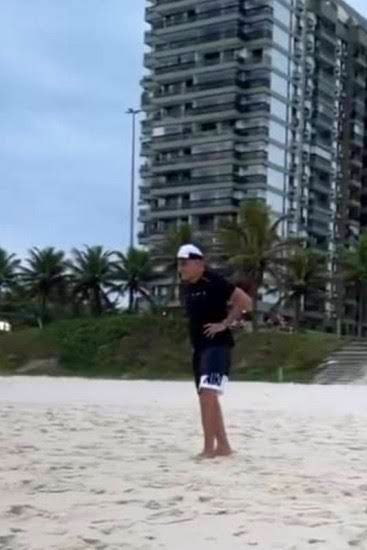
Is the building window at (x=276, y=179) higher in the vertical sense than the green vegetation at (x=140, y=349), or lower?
higher

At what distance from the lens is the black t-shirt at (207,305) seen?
7.65 m

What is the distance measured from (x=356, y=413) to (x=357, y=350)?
34554 millimetres

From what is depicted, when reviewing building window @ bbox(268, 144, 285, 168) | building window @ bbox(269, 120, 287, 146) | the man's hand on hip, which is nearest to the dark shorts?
the man's hand on hip

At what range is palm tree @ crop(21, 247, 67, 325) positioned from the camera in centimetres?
6844

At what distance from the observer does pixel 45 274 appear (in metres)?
68.8

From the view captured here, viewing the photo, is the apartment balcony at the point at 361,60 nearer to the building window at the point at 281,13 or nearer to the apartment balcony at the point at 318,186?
the building window at the point at 281,13

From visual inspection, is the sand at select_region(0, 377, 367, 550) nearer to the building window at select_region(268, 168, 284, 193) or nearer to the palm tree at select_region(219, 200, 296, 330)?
the palm tree at select_region(219, 200, 296, 330)

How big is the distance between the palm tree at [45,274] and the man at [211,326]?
200 ft

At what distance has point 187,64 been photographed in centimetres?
9425

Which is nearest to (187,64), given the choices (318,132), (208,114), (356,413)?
(208,114)

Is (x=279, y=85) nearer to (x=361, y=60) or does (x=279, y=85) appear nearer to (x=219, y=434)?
(x=361, y=60)

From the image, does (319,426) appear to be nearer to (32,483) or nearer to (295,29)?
(32,483)

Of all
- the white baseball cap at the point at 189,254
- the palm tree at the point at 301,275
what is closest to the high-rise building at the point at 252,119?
the palm tree at the point at 301,275

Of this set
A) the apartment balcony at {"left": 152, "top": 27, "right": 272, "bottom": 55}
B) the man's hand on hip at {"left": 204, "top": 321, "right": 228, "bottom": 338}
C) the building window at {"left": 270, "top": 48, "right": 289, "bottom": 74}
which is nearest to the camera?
the man's hand on hip at {"left": 204, "top": 321, "right": 228, "bottom": 338}
